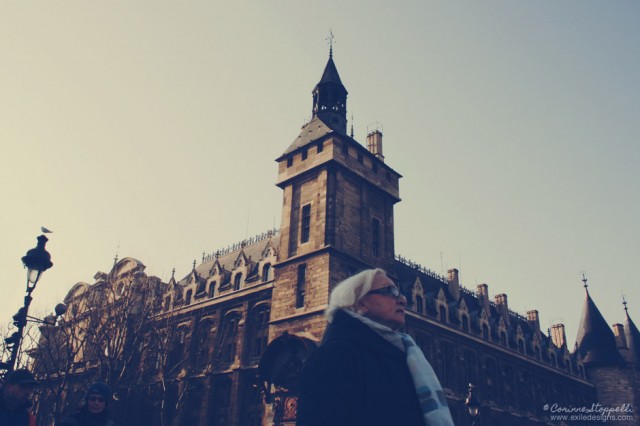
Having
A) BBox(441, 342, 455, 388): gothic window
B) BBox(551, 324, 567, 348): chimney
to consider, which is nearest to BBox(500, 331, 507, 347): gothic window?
BBox(441, 342, 455, 388): gothic window

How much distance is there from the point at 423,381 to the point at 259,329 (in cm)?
2815

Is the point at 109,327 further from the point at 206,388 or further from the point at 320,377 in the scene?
the point at 320,377

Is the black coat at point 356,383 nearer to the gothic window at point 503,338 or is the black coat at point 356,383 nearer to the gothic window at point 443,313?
the gothic window at point 443,313

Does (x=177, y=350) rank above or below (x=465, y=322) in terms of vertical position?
below

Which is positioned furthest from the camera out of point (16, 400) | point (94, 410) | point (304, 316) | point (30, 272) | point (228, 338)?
point (228, 338)

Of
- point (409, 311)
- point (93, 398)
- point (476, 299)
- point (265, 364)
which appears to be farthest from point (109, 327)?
point (476, 299)

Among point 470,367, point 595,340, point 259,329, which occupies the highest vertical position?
point 595,340

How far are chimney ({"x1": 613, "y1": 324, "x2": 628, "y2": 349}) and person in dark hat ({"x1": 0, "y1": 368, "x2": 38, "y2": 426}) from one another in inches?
2363

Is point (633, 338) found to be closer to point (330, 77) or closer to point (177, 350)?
point (330, 77)

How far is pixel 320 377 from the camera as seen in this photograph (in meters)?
2.83

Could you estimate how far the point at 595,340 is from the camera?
52.8m

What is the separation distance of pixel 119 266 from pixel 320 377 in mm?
40035

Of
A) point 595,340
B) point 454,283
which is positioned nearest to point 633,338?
point 595,340

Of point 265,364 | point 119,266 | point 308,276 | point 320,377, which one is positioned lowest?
point 320,377
